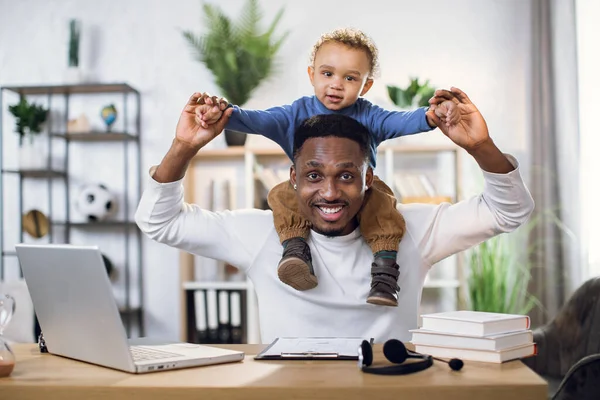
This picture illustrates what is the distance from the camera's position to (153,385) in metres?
1.26

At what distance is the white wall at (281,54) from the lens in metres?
4.71

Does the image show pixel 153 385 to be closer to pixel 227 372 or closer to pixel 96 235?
pixel 227 372

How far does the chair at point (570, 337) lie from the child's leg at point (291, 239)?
1164mm

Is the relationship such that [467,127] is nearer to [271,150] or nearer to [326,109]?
[326,109]

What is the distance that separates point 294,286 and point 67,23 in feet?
11.6

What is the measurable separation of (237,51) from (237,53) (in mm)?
16

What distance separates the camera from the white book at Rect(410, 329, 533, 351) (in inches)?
56.2

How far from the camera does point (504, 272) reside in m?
4.21

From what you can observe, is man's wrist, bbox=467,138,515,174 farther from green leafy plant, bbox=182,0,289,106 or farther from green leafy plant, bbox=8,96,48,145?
green leafy plant, bbox=8,96,48,145

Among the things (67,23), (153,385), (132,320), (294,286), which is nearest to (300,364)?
(153,385)

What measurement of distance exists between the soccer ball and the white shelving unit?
0.52 meters

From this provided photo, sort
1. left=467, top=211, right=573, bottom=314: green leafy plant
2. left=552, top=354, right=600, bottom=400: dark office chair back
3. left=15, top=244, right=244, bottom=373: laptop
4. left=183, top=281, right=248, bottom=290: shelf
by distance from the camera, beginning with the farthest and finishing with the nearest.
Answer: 1. left=183, top=281, right=248, bottom=290: shelf
2. left=467, top=211, right=573, bottom=314: green leafy plant
3. left=552, top=354, right=600, bottom=400: dark office chair back
4. left=15, top=244, right=244, bottom=373: laptop

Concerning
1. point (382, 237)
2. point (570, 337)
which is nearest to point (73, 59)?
point (382, 237)

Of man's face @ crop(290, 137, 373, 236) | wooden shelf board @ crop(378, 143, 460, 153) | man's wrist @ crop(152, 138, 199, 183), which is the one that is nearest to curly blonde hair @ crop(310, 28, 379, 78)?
man's face @ crop(290, 137, 373, 236)
